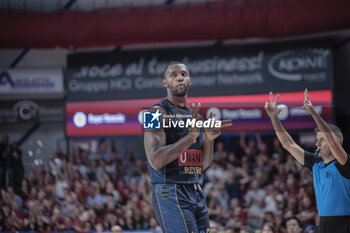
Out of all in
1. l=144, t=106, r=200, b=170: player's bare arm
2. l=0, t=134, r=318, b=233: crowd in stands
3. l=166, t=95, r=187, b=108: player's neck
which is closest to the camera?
l=144, t=106, r=200, b=170: player's bare arm

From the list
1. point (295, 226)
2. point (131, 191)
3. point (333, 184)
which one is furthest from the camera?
point (131, 191)

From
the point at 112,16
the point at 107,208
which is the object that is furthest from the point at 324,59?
the point at 107,208

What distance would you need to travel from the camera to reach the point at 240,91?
12375mm

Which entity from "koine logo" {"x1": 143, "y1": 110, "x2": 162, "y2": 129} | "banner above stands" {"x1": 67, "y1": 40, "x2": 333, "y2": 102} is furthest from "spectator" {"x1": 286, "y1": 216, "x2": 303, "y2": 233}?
"banner above stands" {"x1": 67, "y1": 40, "x2": 333, "y2": 102}

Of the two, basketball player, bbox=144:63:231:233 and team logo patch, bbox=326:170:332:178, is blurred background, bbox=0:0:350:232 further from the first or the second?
basketball player, bbox=144:63:231:233

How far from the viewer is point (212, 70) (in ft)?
41.3

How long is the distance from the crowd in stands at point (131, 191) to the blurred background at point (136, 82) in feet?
0.11

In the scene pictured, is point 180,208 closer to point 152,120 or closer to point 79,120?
point 152,120

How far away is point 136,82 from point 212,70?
214 centimetres

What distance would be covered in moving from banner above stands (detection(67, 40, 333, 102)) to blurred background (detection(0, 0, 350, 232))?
0.09ft

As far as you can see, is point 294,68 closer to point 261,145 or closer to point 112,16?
point 261,145

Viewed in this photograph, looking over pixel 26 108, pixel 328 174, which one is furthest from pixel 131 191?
pixel 328 174

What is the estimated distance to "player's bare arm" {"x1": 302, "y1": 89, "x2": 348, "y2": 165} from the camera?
4.04 m

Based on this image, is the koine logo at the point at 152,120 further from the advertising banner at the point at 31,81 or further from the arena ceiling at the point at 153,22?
the advertising banner at the point at 31,81
